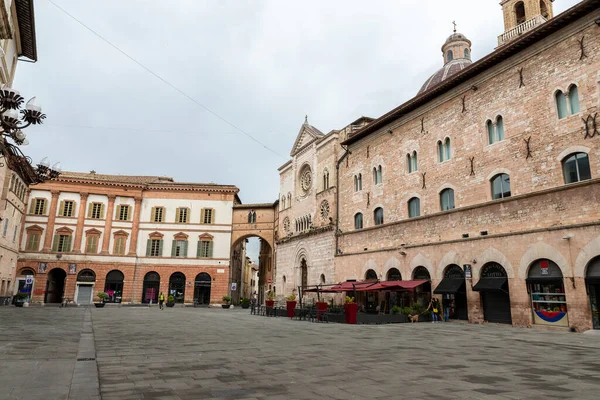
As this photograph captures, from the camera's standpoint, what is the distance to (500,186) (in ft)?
61.0

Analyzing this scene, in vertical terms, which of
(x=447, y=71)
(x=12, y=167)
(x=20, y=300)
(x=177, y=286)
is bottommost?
(x=20, y=300)

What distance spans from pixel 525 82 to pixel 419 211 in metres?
8.78

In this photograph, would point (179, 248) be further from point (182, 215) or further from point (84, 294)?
point (84, 294)

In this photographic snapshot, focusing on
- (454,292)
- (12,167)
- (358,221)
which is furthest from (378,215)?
(12,167)

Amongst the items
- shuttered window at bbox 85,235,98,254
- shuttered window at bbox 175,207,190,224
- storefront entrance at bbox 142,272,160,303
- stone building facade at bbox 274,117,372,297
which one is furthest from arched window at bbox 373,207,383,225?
shuttered window at bbox 85,235,98,254

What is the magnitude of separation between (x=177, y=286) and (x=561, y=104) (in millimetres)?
39756

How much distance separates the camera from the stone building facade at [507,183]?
15.3m

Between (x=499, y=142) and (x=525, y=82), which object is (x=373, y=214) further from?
(x=525, y=82)

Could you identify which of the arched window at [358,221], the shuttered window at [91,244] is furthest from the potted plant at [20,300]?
the arched window at [358,221]

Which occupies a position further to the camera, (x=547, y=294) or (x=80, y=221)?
(x=80, y=221)

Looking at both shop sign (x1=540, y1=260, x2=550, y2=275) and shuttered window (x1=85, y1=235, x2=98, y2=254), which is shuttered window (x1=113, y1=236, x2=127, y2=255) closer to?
shuttered window (x1=85, y1=235, x2=98, y2=254)

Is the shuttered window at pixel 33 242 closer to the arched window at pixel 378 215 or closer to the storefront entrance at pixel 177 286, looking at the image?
the storefront entrance at pixel 177 286

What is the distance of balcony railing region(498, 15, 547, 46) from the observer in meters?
28.6

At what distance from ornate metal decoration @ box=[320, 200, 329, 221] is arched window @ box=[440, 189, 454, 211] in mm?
12801
